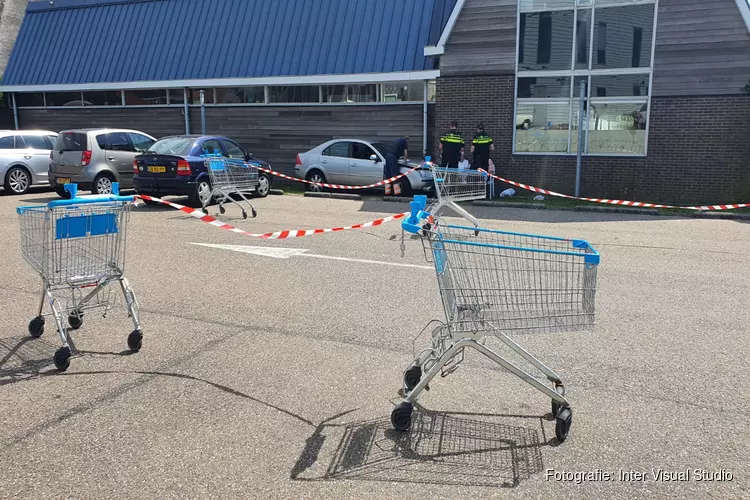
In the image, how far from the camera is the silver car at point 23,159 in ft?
55.2

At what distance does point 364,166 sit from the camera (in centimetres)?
1752

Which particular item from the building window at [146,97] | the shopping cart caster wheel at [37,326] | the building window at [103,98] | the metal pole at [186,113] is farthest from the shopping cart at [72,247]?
→ the building window at [103,98]

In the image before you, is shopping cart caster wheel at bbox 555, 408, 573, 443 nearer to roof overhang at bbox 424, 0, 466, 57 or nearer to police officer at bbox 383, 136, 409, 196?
police officer at bbox 383, 136, 409, 196

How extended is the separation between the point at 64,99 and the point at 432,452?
85.1ft

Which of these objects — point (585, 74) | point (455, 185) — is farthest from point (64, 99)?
point (455, 185)

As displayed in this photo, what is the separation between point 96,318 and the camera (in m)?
6.36

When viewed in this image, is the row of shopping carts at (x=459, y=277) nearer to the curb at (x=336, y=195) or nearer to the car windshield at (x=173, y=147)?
the car windshield at (x=173, y=147)

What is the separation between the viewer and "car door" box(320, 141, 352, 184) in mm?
17812

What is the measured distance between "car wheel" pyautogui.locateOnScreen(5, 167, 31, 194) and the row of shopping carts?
43.8 feet

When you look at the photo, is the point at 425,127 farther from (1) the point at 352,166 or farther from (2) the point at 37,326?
(2) the point at 37,326

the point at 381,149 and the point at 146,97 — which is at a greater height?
the point at 146,97

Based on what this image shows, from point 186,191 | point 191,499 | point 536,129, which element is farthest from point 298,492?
point 536,129

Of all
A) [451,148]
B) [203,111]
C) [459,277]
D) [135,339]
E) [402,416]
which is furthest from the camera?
[203,111]

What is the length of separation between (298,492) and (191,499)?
0.55m
